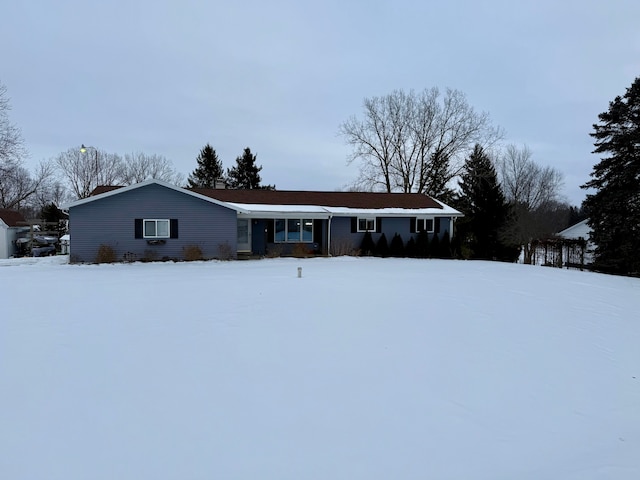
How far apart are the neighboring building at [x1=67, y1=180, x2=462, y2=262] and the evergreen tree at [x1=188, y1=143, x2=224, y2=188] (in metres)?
19.1

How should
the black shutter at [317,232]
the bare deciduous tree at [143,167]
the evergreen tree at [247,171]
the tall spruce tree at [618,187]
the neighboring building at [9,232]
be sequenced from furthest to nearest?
the bare deciduous tree at [143,167]
the evergreen tree at [247,171]
the neighboring building at [9,232]
the black shutter at [317,232]
the tall spruce tree at [618,187]

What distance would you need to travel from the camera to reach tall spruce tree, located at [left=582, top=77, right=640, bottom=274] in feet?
54.1

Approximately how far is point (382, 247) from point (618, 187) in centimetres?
1196

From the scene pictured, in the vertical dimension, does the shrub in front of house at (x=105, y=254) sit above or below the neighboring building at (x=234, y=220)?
below

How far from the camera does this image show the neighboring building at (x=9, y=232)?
23.3m

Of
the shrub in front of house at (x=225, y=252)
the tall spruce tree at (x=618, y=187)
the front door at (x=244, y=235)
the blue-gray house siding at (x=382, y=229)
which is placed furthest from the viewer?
the blue-gray house siding at (x=382, y=229)

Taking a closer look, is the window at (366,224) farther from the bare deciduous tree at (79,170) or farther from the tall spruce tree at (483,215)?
the bare deciduous tree at (79,170)

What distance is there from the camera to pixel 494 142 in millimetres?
33125

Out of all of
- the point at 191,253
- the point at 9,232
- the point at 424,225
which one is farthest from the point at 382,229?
→ the point at 9,232

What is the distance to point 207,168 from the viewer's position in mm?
40156

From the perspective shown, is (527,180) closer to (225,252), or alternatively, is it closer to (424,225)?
(424,225)

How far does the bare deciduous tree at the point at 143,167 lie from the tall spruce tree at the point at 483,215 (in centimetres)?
3462

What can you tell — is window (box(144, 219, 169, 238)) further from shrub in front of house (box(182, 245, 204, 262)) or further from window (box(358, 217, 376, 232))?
window (box(358, 217, 376, 232))

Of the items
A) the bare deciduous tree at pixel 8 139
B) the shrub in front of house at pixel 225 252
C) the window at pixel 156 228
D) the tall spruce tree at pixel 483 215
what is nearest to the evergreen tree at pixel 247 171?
the bare deciduous tree at pixel 8 139
